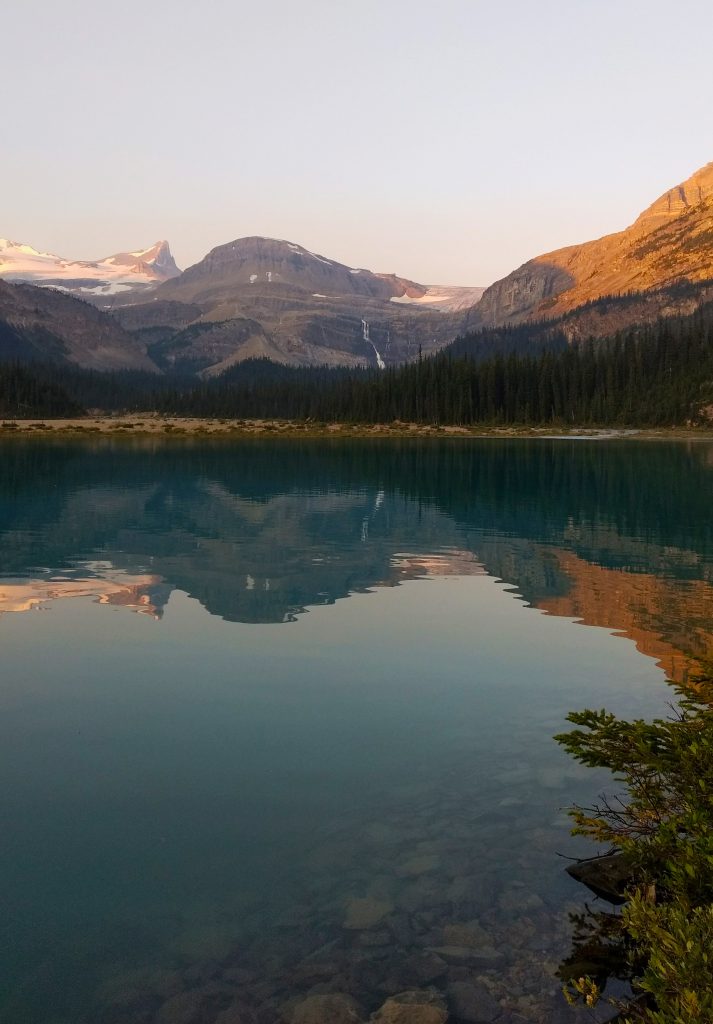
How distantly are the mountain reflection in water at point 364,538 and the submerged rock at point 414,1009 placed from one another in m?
5.95

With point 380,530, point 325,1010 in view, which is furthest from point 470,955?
point 380,530

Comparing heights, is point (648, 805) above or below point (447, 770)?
above

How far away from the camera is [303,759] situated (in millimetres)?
15945

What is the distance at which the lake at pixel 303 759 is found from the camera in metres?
9.80

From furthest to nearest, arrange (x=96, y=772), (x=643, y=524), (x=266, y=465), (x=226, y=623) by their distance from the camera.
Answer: (x=266, y=465), (x=643, y=524), (x=226, y=623), (x=96, y=772)

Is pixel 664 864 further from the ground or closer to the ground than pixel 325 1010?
further from the ground

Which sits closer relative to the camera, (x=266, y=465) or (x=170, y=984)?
(x=170, y=984)

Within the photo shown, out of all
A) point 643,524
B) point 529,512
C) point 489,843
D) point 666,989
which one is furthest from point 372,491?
point 666,989

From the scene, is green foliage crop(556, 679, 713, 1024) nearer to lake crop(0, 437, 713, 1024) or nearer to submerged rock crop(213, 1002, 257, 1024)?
lake crop(0, 437, 713, 1024)

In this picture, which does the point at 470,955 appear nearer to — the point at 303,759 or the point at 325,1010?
the point at 325,1010

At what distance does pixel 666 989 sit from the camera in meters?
A: 7.02

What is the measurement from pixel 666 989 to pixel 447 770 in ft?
27.7

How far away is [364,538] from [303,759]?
107 ft

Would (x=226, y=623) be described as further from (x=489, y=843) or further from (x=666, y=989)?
(x=666, y=989)
